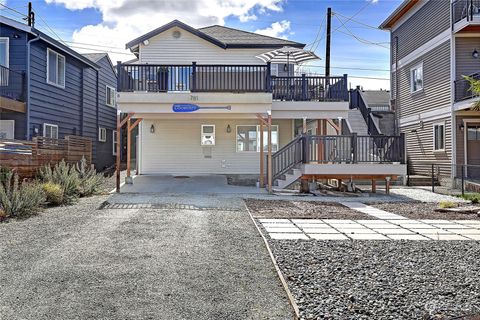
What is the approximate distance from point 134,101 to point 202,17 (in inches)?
416

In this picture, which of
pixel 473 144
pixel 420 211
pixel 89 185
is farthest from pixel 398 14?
pixel 89 185

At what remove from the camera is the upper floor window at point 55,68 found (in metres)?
15.1

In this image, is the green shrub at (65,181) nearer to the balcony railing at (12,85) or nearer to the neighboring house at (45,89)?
the neighboring house at (45,89)

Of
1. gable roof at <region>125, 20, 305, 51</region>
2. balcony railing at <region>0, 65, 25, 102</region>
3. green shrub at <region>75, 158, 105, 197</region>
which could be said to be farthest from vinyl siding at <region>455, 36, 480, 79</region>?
balcony railing at <region>0, 65, 25, 102</region>

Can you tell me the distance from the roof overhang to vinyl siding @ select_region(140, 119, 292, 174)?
8.95 meters

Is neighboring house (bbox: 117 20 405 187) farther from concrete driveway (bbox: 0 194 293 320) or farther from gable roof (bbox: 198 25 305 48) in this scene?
concrete driveway (bbox: 0 194 293 320)

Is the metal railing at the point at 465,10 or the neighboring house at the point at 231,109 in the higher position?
the metal railing at the point at 465,10

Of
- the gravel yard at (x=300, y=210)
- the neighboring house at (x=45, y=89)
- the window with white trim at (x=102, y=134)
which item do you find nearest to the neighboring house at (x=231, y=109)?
the gravel yard at (x=300, y=210)

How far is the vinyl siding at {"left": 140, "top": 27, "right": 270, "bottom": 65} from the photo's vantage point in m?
16.0

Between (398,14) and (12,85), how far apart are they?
17.1 metres

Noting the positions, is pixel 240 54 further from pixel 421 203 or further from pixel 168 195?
pixel 421 203

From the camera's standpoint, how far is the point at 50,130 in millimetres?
15312

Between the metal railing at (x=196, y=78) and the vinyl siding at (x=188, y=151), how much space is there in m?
3.36

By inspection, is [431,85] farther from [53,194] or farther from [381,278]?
[53,194]
